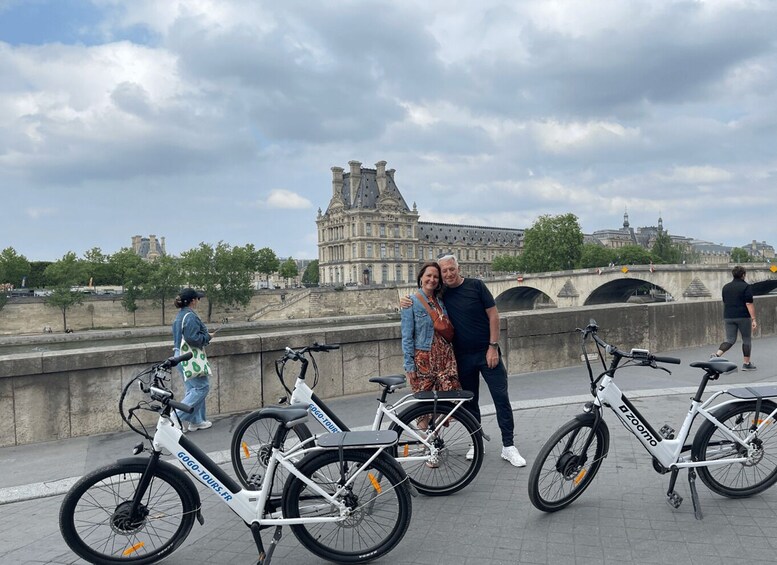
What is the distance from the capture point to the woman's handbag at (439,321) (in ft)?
15.2

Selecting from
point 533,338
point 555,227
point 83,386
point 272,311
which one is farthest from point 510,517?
point 555,227

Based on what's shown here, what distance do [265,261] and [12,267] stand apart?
98.3 ft

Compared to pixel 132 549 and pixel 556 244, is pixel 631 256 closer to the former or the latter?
pixel 556 244

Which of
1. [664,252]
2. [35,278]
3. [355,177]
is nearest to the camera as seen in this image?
[35,278]

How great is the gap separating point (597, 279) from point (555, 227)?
3448cm

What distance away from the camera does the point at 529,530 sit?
3.49 metres

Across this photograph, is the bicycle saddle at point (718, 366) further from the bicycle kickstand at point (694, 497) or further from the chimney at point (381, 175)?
the chimney at point (381, 175)

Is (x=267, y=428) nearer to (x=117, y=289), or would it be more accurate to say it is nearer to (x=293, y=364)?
(x=293, y=364)

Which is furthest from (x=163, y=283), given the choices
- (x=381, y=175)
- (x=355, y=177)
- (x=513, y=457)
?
(x=513, y=457)

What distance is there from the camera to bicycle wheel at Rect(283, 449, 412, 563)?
10.2 feet

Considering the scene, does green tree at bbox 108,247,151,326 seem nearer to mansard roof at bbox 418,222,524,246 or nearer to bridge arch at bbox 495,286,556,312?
bridge arch at bbox 495,286,556,312

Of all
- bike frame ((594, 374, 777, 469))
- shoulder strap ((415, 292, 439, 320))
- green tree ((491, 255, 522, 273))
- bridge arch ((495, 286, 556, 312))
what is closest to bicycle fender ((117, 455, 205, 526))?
shoulder strap ((415, 292, 439, 320))

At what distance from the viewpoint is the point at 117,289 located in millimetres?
81812

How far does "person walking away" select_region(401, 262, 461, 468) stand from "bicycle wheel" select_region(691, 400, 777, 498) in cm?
176
